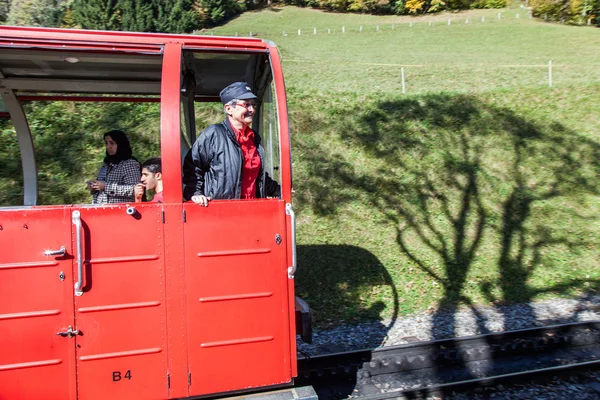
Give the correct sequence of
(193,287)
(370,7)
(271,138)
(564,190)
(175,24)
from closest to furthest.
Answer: (193,287), (271,138), (564,190), (175,24), (370,7)

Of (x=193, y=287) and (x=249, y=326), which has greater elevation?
(x=193, y=287)

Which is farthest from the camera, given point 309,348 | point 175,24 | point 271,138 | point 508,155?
point 175,24

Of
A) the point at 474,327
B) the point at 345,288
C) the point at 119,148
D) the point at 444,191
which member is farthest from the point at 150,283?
the point at 444,191

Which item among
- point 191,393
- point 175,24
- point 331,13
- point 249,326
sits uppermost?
point 331,13

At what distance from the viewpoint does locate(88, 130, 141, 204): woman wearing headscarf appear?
4707 mm

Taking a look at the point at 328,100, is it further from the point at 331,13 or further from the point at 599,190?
the point at 331,13

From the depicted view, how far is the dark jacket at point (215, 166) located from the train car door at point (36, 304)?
0.95 meters

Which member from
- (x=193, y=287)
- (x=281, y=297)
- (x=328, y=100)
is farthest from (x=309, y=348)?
(x=328, y=100)

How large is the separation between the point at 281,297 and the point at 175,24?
1606 inches

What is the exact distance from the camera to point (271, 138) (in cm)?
466

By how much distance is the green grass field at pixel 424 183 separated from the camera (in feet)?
26.6

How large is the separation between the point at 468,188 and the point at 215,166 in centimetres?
845

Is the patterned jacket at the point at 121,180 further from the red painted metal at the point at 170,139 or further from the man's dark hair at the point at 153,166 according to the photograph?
the red painted metal at the point at 170,139

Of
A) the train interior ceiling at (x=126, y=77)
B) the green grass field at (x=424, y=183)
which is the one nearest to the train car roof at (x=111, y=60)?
the train interior ceiling at (x=126, y=77)
